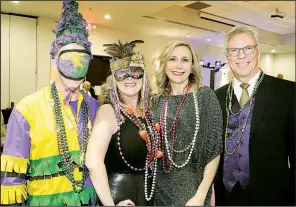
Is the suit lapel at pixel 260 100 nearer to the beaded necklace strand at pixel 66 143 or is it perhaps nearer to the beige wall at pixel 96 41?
the beaded necklace strand at pixel 66 143

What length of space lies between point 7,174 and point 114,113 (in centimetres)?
62

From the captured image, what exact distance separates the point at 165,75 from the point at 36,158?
0.97 metres

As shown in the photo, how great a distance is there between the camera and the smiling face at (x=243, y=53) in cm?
208

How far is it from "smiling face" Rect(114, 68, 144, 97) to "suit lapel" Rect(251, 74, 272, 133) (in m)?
0.76

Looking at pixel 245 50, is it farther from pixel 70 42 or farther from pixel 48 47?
pixel 48 47

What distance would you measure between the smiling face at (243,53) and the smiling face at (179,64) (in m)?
0.28

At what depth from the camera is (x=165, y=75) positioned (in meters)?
2.20

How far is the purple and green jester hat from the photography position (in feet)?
5.74

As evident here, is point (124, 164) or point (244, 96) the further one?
point (244, 96)

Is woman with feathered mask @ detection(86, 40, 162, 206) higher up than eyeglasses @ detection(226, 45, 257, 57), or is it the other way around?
eyeglasses @ detection(226, 45, 257, 57)

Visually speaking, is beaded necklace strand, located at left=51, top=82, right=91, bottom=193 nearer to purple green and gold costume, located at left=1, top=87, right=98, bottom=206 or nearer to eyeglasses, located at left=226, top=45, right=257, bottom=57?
purple green and gold costume, located at left=1, top=87, right=98, bottom=206

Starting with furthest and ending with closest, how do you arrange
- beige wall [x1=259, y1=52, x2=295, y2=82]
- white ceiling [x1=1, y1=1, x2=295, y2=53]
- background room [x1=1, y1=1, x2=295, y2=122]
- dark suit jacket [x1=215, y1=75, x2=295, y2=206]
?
beige wall [x1=259, y1=52, x2=295, y2=82] → background room [x1=1, y1=1, x2=295, y2=122] → white ceiling [x1=1, y1=1, x2=295, y2=53] → dark suit jacket [x1=215, y1=75, x2=295, y2=206]

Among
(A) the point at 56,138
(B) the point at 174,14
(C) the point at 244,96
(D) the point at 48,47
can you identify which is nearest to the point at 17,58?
(D) the point at 48,47

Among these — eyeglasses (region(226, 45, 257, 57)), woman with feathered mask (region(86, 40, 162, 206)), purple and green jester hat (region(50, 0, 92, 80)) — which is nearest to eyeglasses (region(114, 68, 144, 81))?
woman with feathered mask (region(86, 40, 162, 206))
